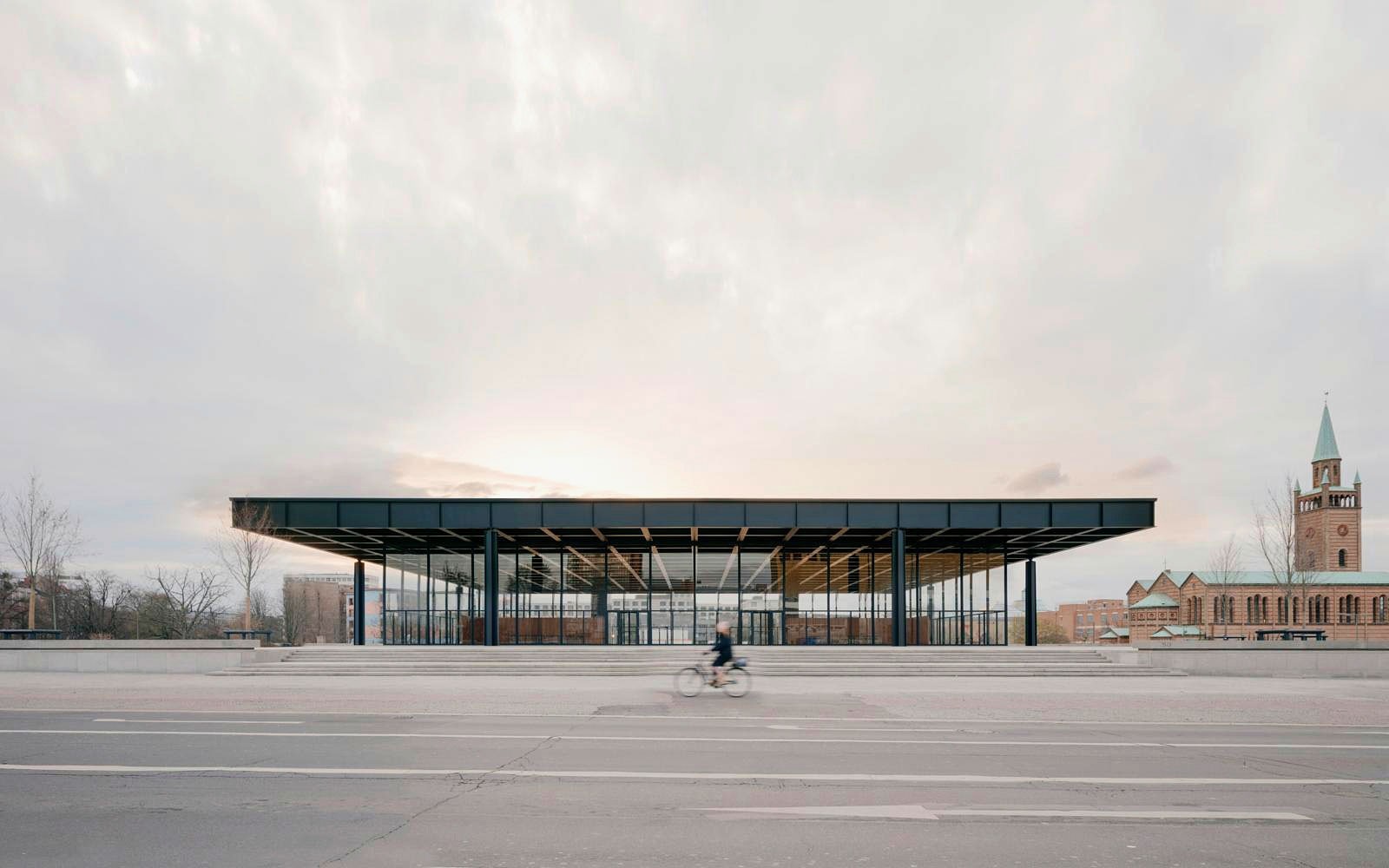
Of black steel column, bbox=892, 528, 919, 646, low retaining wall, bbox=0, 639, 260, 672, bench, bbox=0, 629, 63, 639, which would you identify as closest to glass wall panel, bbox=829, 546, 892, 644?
black steel column, bbox=892, 528, 919, 646

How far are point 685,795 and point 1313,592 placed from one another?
139 metres

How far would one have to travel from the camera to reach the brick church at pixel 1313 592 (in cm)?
11831

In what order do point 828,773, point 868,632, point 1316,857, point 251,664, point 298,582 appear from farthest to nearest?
1. point 298,582
2. point 868,632
3. point 251,664
4. point 828,773
5. point 1316,857

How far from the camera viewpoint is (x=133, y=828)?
7.93 m

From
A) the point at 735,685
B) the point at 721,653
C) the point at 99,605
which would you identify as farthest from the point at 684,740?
the point at 99,605

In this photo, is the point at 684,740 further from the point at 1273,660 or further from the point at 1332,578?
the point at 1332,578

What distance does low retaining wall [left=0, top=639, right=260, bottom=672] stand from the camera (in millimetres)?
29438

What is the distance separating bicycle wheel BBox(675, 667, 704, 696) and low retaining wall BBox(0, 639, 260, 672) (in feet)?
50.4

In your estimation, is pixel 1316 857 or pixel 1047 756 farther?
pixel 1047 756

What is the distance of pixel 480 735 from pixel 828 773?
19.1 ft

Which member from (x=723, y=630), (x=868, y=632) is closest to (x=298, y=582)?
(x=868, y=632)

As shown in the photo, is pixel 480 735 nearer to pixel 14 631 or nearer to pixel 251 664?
pixel 251 664

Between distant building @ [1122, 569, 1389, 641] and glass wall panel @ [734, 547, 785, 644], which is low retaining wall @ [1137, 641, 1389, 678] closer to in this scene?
glass wall panel @ [734, 547, 785, 644]

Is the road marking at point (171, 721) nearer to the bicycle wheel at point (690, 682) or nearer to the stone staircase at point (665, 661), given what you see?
the bicycle wheel at point (690, 682)
